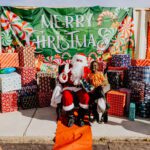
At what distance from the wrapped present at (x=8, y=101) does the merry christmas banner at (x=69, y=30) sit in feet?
6.30

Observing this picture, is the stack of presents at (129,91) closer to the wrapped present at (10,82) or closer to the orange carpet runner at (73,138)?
the orange carpet runner at (73,138)

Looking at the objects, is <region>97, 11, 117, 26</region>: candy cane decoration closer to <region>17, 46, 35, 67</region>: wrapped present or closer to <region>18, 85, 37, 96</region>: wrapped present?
<region>17, 46, 35, 67</region>: wrapped present

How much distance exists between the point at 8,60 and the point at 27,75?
669 mm

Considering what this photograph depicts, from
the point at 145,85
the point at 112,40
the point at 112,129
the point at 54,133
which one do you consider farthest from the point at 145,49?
the point at 54,133

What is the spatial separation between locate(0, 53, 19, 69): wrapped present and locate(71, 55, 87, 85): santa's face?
1.99 meters

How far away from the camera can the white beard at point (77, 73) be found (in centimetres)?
576

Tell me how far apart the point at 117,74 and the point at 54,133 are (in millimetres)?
2510

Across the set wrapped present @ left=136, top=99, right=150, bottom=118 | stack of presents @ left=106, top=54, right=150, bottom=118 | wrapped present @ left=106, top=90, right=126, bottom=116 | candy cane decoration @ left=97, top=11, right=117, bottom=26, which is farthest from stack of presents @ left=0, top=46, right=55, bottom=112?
candy cane decoration @ left=97, top=11, right=117, bottom=26

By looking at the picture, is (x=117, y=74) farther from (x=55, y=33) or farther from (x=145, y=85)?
(x=55, y=33)

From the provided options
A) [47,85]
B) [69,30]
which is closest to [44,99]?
[47,85]

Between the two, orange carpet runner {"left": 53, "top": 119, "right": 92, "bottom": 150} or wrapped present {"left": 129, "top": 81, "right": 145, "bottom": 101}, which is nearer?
orange carpet runner {"left": 53, "top": 119, "right": 92, "bottom": 150}

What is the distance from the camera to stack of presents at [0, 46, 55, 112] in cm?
648

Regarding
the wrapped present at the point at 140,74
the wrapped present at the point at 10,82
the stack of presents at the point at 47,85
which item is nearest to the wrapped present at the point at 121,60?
the stack of presents at the point at 47,85

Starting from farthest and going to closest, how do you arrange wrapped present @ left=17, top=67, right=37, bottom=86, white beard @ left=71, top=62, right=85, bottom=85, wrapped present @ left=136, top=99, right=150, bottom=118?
1. wrapped present @ left=17, top=67, right=37, bottom=86
2. wrapped present @ left=136, top=99, right=150, bottom=118
3. white beard @ left=71, top=62, right=85, bottom=85
